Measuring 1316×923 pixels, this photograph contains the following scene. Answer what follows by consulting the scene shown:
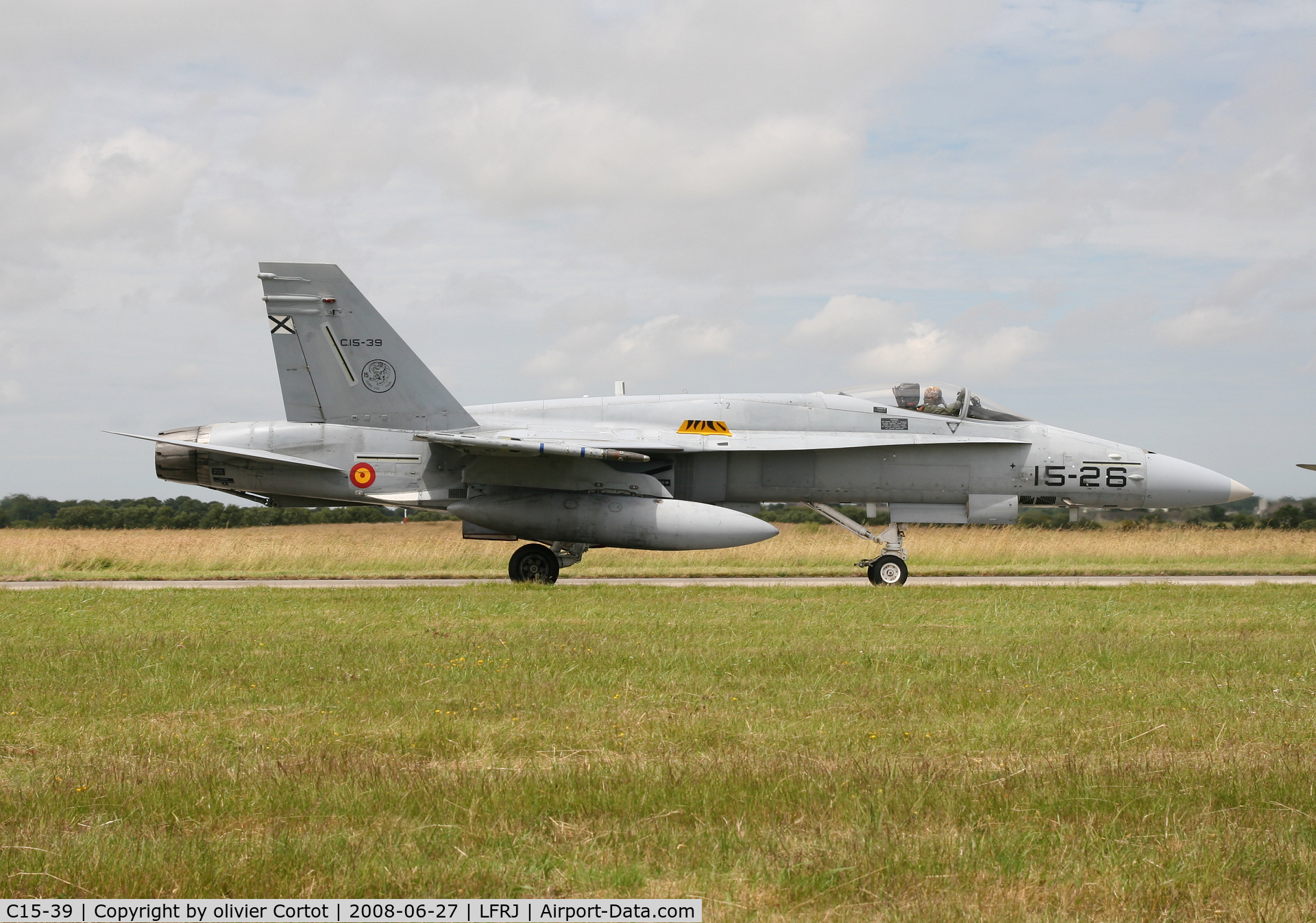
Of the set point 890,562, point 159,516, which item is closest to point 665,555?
point 890,562

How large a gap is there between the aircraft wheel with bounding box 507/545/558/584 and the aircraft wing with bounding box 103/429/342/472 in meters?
3.06

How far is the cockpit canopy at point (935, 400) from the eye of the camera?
17.6 meters

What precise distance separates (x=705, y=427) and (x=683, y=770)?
41.1 ft

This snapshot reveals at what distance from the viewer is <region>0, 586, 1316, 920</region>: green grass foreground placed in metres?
3.74

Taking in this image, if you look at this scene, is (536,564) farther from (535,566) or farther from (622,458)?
(622,458)

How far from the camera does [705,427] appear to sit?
685 inches

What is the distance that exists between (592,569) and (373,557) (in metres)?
5.29

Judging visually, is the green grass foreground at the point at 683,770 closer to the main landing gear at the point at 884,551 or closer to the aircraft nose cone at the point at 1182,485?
the main landing gear at the point at 884,551

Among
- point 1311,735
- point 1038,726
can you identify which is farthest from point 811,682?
point 1311,735

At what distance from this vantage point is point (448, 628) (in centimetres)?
1071

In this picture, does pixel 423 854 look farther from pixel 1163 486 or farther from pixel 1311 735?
pixel 1163 486

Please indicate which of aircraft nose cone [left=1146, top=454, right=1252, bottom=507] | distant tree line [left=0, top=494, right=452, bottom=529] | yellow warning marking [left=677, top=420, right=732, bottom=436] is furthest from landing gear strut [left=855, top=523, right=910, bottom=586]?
distant tree line [left=0, top=494, right=452, bottom=529]
